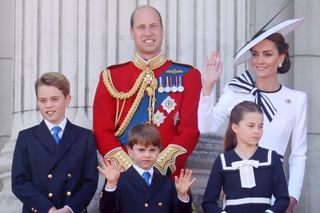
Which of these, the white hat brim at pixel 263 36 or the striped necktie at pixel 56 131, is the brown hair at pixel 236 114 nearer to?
the white hat brim at pixel 263 36

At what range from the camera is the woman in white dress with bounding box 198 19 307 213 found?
6773 mm

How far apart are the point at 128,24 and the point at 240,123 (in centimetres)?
165

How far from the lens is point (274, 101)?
6836 millimetres

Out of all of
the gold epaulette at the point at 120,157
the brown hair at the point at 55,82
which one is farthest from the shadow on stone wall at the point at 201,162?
the brown hair at the point at 55,82

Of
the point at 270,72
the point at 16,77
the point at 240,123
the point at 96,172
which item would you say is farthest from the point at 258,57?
the point at 16,77

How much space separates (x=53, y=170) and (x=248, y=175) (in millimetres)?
1187

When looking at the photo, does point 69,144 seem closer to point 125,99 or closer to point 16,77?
point 125,99

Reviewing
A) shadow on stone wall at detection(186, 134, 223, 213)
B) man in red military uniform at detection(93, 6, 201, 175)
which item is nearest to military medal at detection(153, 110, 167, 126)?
man in red military uniform at detection(93, 6, 201, 175)

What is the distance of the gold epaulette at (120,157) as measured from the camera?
670 centimetres

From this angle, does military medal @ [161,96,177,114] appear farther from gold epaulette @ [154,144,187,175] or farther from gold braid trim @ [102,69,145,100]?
gold epaulette @ [154,144,187,175]

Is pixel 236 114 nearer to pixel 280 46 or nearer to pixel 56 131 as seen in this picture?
pixel 280 46

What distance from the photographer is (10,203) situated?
7.40 metres

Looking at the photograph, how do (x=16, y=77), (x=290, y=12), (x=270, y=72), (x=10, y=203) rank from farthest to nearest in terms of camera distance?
(x=290, y=12) → (x=16, y=77) → (x=10, y=203) → (x=270, y=72)

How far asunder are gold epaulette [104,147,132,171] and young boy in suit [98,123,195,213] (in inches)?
7.3
